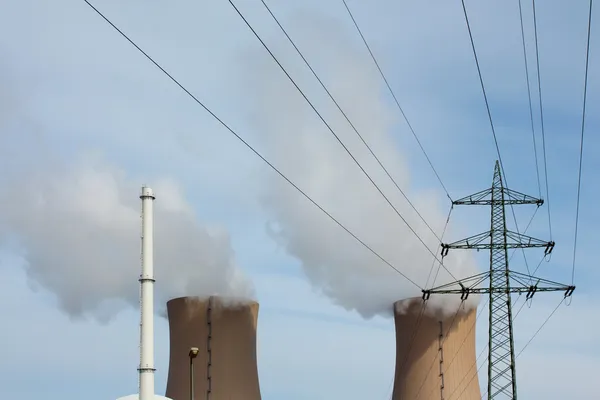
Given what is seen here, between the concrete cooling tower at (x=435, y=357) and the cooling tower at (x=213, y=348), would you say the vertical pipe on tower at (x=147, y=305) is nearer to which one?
the cooling tower at (x=213, y=348)

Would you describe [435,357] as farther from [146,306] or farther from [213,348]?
[146,306]

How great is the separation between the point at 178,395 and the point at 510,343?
32.9ft

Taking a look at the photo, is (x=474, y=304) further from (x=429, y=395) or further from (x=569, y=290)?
(x=569, y=290)

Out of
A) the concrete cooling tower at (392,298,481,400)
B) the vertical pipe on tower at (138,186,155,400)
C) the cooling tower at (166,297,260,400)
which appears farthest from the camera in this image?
the concrete cooling tower at (392,298,481,400)

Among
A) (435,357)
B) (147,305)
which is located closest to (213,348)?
(435,357)

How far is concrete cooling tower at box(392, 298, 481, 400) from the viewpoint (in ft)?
110

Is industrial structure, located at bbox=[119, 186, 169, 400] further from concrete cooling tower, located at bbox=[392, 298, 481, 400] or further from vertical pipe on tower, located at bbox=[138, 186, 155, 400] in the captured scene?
concrete cooling tower, located at bbox=[392, 298, 481, 400]

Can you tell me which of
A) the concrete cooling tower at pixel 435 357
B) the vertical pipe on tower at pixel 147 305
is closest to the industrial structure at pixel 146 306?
the vertical pipe on tower at pixel 147 305

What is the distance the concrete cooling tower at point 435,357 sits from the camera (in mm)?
33469

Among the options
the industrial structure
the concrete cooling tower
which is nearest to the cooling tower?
the concrete cooling tower

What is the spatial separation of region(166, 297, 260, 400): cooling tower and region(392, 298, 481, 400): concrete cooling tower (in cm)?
480

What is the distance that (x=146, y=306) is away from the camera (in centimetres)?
1977

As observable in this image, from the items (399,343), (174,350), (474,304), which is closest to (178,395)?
(174,350)

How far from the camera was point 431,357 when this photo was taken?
111 ft
